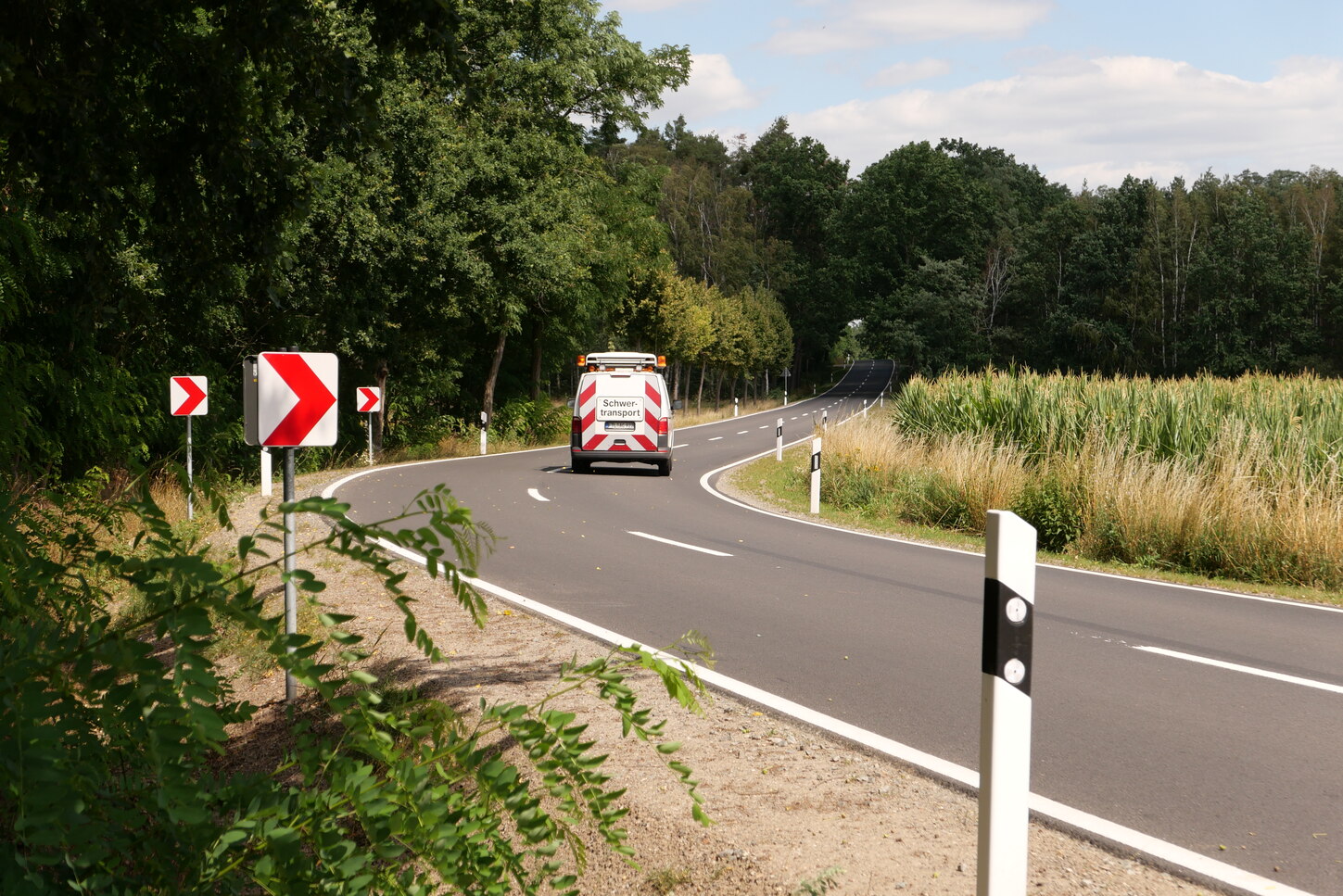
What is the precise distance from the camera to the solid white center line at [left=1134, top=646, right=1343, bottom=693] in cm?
662

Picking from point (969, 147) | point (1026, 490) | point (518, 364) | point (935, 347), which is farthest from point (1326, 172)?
point (1026, 490)

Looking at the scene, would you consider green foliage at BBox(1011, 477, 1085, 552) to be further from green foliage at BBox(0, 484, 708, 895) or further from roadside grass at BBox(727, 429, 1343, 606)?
green foliage at BBox(0, 484, 708, 895)

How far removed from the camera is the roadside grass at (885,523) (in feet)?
36.2

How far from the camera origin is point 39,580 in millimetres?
3178

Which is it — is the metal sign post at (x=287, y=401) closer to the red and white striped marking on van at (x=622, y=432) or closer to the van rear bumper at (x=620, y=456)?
the red and white striped marking on van at (x=622, y=432)

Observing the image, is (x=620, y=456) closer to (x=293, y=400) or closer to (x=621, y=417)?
(x=621, y=417)

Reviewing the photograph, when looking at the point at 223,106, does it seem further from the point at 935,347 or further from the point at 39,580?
the point at 935,347

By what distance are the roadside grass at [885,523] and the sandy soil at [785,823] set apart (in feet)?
23.7

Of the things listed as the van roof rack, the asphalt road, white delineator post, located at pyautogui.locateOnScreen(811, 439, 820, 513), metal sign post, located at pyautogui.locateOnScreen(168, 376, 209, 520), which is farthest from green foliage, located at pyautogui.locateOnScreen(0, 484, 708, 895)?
the van roof rack

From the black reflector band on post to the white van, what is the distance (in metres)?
19.5

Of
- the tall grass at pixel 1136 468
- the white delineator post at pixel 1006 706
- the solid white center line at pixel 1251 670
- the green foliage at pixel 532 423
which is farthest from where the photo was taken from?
the green foliage at pixel 532 423

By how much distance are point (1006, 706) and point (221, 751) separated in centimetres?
198

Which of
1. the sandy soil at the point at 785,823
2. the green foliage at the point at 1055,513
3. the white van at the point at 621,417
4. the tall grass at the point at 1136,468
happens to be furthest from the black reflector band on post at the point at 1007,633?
the white van at the point at 621,417

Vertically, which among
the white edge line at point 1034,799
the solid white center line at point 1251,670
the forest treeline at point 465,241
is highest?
the forest treeline at point 465,241
